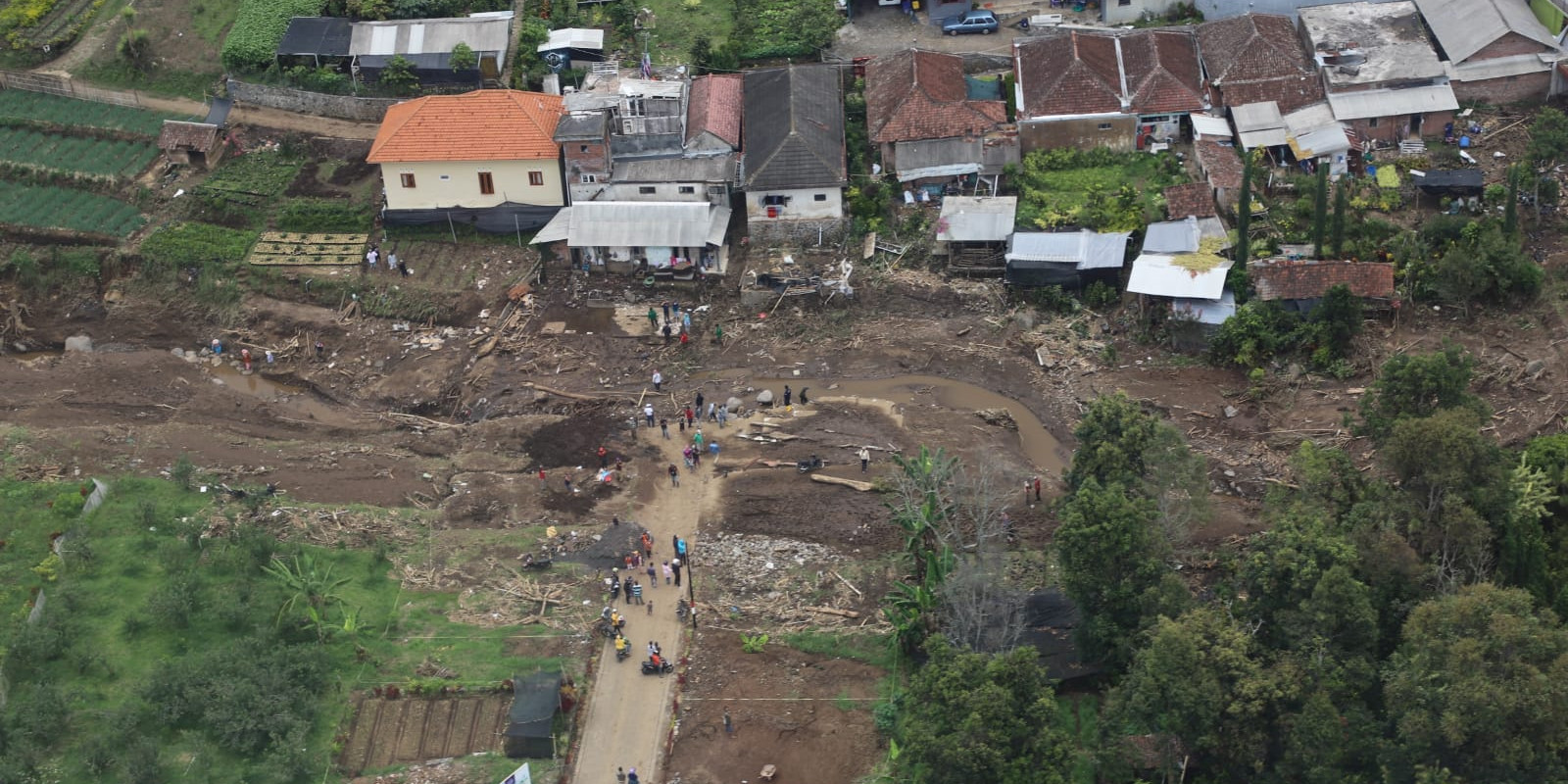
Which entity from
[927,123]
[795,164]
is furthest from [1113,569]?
[927,123]

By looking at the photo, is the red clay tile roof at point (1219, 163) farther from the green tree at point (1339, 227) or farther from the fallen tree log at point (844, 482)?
the fallen tree log at point (844, 482)

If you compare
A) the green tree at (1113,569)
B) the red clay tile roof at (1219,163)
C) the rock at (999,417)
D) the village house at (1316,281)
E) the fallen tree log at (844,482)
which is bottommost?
the fallen tree log at (844,482)

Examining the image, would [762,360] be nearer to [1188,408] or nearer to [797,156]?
[797,156]

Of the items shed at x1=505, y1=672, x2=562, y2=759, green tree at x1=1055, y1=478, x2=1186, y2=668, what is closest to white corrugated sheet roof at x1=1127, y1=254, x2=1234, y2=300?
green tree at x1=1055, y1=478, x2=1186, y2=668

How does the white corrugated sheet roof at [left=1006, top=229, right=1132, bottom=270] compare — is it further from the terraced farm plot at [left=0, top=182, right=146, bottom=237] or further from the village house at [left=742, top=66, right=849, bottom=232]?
the terraced farm plot at [left=0, top=182, right=146, bottom=237]

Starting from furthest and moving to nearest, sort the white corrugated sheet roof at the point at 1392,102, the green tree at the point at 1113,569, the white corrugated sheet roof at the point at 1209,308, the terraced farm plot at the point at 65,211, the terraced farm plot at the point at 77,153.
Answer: the terraced farm plot at the point at 77,153
the terraced farm plot at the point at 65,211
the white corrugated sheet roof at the point at 1392,102
the white corrugated sheet roof at the point at 1209,308
the green tree at the point at 1113,569

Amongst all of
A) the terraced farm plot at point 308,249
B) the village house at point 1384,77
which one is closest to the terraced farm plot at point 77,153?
the terraced farm plot at point 308,249

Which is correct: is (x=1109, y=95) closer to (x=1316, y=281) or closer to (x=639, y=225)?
(x=1316, y=281)
